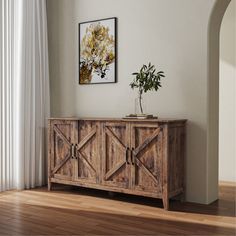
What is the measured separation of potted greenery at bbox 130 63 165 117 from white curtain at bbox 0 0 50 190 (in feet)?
4.53

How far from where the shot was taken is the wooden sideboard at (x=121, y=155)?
3.54 meters

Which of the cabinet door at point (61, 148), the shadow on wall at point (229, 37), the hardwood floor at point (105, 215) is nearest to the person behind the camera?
the hardwood floor at point (105, 215)

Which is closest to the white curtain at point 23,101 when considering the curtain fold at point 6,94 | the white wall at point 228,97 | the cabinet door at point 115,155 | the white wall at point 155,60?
the curtain fold at point 6,94

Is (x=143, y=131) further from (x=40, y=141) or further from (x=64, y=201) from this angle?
(x=40, y=141)

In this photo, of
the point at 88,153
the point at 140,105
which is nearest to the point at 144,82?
the point at 140,105

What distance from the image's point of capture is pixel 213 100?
12.6 feet

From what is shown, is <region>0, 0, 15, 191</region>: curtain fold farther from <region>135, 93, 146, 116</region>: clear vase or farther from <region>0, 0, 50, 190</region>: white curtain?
<region>135, 93, 146, 116</region>: clear vase

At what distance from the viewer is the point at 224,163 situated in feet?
16.8

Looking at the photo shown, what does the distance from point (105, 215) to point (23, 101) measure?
1931 millimetres

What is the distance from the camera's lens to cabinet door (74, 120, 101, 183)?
3977 mm

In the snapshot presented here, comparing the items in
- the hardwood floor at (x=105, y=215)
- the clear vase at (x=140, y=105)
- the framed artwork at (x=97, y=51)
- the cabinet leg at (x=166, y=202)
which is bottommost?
the hardwood floor at (x=105, y=215)

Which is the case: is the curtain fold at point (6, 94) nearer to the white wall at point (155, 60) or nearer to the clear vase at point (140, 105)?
the white wall at point (155, 60)

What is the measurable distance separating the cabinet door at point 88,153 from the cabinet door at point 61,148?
0.33 feet

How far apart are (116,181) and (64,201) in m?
0.61
